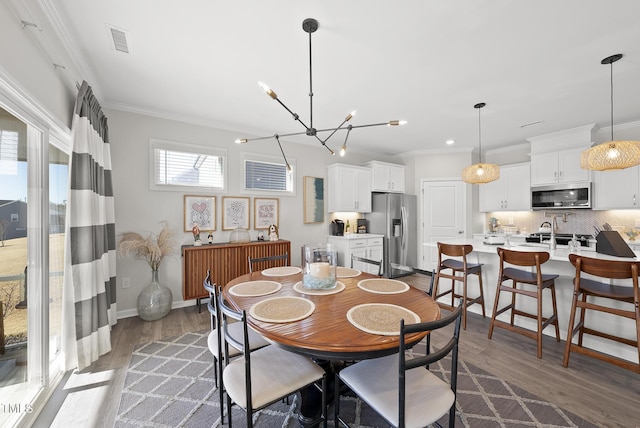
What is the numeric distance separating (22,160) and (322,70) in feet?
7.61

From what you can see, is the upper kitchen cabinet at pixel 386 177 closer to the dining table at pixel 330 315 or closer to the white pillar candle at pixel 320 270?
the dining table at pixel 330 315

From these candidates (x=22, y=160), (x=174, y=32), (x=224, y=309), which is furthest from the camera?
(x=174, y=32)

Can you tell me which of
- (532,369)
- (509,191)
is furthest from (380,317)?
(509,191)

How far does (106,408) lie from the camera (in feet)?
5.77

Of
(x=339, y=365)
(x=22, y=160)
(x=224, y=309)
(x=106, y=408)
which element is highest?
(x=22, y=160)

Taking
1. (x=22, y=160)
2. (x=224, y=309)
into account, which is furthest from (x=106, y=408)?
(x=22, y=160)

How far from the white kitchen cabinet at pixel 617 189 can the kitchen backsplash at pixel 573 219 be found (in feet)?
1.00

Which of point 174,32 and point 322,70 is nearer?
point 174,32

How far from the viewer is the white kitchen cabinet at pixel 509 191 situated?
15.8ft

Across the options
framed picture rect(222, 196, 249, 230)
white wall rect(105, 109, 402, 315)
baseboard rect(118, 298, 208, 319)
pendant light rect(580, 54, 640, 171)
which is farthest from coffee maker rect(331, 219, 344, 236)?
pendant light rect(580, 54, 640, 171)

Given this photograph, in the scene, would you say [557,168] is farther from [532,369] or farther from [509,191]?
[532,369]

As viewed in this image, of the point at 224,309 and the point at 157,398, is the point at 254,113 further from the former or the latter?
the point at 157,398

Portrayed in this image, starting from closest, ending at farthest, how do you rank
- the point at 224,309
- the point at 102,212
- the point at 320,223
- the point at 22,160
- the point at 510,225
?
the point at 224,309 → the point at 22,160 → the point at 102,212 → the point at 320,223 → the point at 510,225

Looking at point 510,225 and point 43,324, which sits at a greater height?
point 510,225
